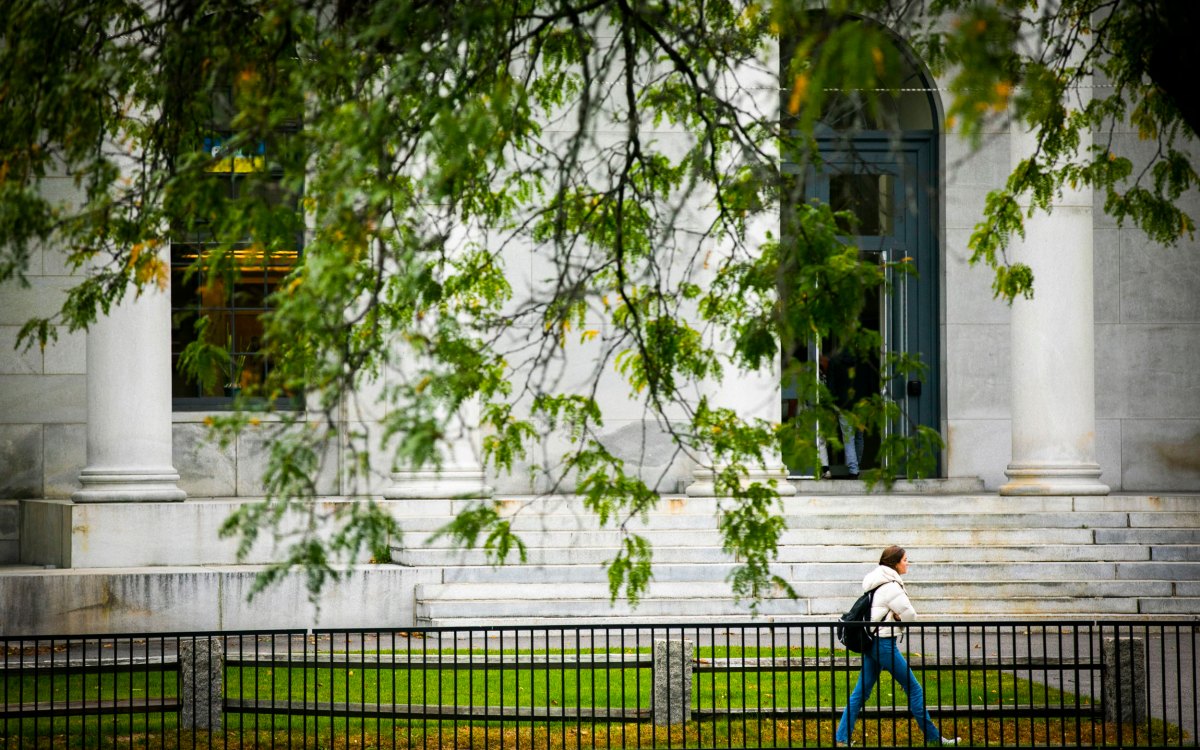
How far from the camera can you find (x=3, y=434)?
2186 cm

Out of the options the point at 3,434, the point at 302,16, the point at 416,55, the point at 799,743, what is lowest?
the point at 799,743

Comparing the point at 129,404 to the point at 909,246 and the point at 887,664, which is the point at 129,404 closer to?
the point at 887,664

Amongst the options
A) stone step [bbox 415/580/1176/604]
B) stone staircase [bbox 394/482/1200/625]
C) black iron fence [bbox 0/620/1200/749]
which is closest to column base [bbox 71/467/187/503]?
stone staircase [bbox 394/482/1200/625]

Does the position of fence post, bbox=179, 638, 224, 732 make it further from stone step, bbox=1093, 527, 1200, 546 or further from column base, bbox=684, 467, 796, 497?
stone step, bbox=1093, 527, 1200, 546

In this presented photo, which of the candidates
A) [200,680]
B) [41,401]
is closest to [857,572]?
[200,680]

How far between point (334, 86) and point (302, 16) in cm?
67

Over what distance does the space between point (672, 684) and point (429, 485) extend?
8802 millimetres

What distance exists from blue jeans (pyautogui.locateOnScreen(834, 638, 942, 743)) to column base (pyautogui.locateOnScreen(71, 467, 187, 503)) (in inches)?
412

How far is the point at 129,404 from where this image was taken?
19172 mm

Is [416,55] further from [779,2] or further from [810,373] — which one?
[810,373]

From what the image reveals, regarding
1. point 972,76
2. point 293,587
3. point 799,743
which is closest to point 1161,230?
point 799,743

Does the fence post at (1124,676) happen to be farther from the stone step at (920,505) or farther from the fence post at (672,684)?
the stone step at (920,505)

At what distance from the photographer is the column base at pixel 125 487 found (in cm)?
1884

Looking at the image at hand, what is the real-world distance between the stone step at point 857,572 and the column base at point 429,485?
6.31ft
